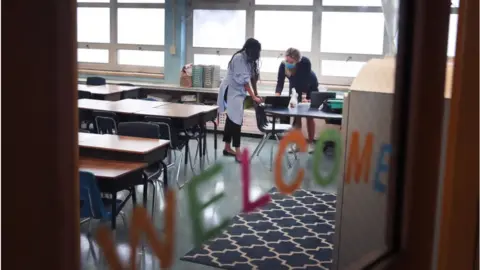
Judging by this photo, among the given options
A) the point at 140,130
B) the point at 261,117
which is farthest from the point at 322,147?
the point at 261,117

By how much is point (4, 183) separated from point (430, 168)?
0.87 meters

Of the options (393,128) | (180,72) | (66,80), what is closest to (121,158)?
(393,128)

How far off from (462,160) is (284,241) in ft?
8.17

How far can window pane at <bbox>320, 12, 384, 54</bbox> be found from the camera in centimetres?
Answer: 664

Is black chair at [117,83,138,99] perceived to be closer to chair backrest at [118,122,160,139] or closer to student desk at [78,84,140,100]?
student desk at [78,84,140,100]

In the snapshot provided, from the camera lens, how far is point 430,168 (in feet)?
3.65

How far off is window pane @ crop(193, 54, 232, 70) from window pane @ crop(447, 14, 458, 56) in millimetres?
6388

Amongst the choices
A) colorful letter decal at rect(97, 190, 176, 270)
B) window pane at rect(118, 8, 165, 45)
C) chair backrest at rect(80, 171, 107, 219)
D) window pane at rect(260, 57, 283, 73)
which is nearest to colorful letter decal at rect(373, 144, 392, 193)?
colorful letter decal at rect(97, 190, 176, 270)

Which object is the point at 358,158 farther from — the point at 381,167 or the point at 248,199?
the point at 248,199

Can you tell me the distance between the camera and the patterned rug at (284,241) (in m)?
3.17

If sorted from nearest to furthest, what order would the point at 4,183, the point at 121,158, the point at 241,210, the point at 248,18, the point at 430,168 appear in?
1. the point at 4,183
2. the point at 430,168
3. the point at 241,210
4. the point at 121,158
5. the point at 248,18

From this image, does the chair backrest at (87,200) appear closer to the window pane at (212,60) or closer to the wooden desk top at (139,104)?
A: the wooden desk top at (139,104)

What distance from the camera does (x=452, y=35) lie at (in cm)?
112

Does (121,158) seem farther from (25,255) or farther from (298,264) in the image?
(25,255)
